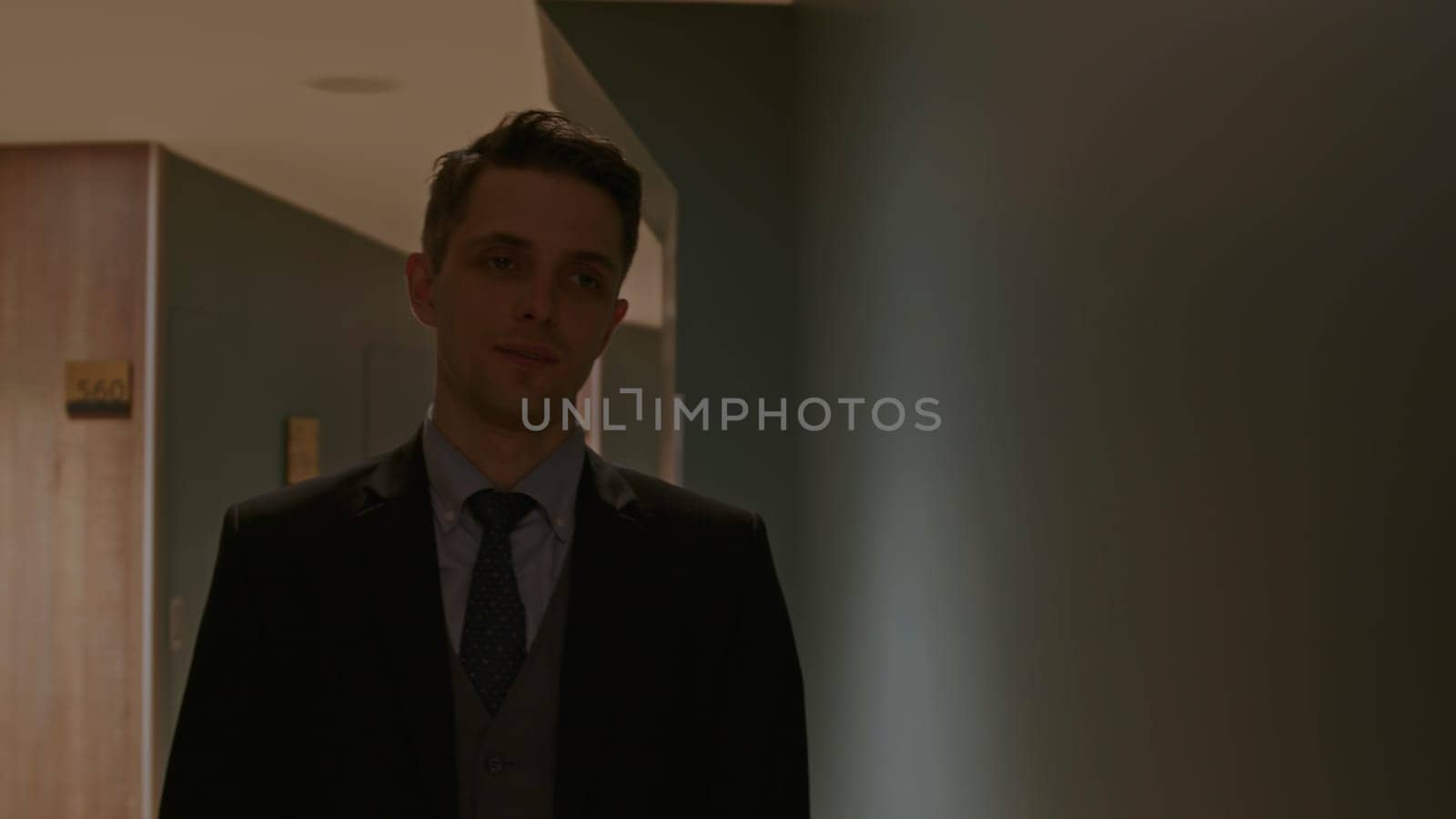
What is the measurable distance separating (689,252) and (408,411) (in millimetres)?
4484

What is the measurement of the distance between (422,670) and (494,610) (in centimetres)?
7

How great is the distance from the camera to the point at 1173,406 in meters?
0.95

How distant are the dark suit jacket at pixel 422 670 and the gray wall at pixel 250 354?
429 centimetres

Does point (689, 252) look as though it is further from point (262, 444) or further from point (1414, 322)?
point (262, 444)

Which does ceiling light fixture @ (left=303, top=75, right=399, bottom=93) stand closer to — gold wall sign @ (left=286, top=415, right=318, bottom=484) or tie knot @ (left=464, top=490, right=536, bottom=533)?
gold wall sign @ (left=286, top=415, right=318, bottom=484)

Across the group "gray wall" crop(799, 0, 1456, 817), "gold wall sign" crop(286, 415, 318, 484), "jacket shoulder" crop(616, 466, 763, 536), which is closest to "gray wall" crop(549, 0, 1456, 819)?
"gray wall" crop(799, 0, 1456, 817)

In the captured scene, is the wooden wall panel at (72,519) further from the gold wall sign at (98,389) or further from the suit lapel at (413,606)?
the suit lapel at (413,606)

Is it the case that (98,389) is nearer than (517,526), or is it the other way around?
(517,526)

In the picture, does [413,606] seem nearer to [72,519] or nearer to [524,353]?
[524,353]

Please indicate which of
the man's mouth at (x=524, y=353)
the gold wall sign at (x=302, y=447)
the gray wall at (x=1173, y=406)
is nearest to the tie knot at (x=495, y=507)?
the man's mouth at (x=524, y=353)

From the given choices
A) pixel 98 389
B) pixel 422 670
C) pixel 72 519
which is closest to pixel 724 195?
pixel 422 670

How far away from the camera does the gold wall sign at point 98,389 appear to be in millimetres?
4871

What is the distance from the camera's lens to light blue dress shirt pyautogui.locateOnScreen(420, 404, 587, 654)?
3.52 ft

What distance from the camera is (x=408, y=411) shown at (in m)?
7.22
